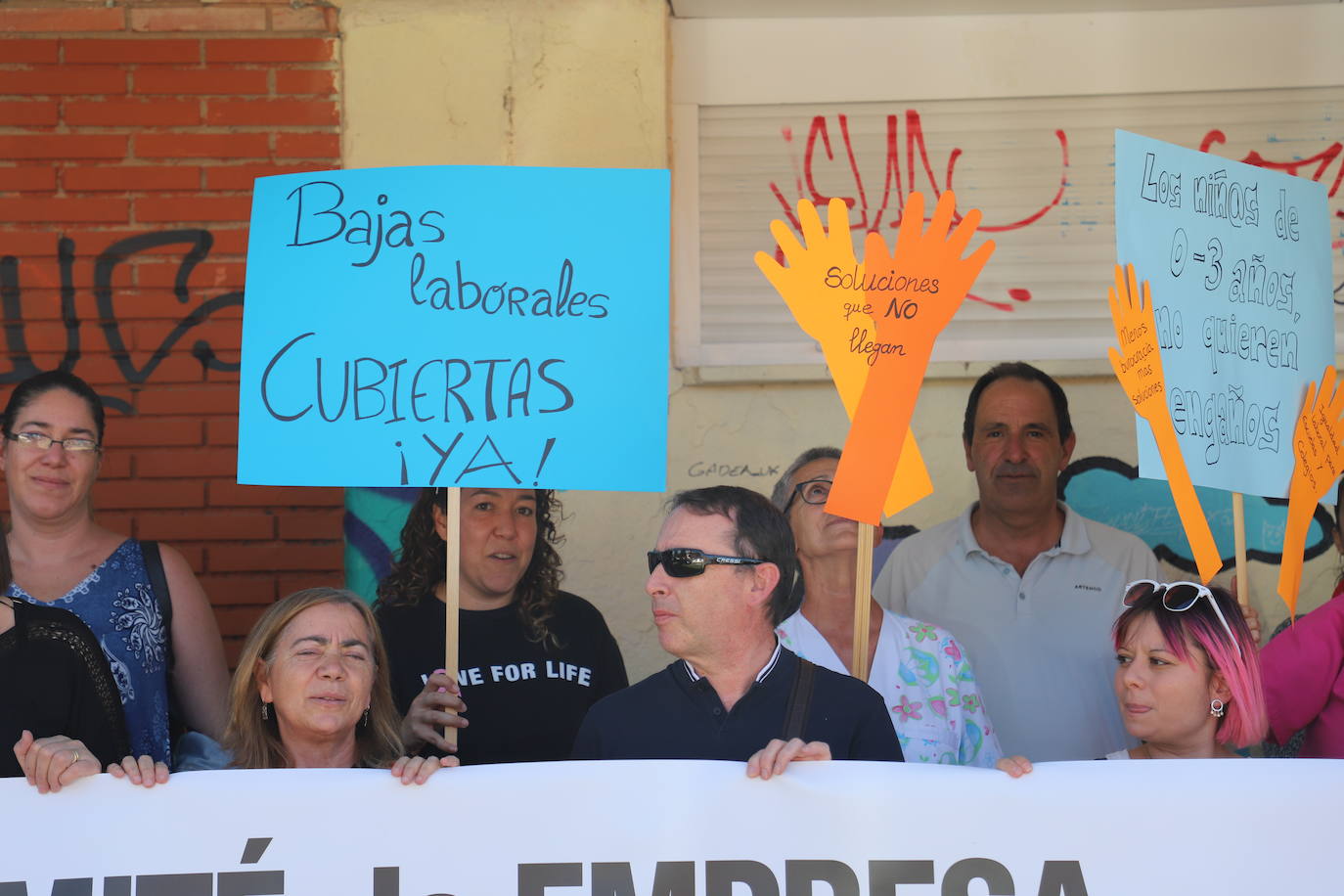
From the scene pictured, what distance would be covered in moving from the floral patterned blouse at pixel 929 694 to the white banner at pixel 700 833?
0.59 meters

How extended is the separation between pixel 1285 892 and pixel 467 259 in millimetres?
1972

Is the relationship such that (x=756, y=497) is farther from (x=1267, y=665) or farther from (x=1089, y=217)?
(x=1089, y=217)

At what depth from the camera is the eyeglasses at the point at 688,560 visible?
288 cm

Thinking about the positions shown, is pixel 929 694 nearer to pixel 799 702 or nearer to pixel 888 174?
pixel 799 702

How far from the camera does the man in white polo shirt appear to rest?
3783 mm

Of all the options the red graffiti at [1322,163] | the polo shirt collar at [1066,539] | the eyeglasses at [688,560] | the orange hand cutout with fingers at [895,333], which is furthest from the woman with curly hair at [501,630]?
the red graffiti at [1322,163]

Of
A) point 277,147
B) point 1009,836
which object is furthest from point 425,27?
point 1009,836

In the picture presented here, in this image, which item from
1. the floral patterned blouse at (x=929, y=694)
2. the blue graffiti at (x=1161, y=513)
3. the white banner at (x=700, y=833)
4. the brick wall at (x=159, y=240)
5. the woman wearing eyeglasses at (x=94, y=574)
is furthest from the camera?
the blue graffiti at (x=1161, y=513)

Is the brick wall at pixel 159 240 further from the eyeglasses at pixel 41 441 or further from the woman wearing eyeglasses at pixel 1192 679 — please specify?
the woman wearing eyeglasses at pixel 1192 679

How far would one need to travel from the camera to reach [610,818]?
266 cm

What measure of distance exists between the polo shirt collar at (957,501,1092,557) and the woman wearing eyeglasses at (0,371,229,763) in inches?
78.0

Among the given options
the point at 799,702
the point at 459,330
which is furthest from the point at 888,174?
the point at 799,702

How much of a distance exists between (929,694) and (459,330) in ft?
4.32

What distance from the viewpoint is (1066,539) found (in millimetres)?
4016
